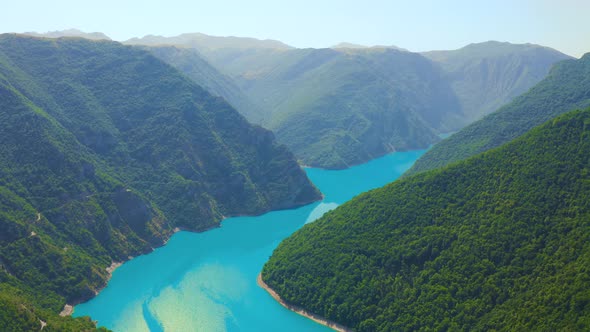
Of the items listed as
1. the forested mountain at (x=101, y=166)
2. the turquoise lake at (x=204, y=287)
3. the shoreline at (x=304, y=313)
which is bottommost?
the turquoise lake at (x=204, y=287)

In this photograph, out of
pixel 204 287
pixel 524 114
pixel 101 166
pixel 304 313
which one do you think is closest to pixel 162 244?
pixel 204 287

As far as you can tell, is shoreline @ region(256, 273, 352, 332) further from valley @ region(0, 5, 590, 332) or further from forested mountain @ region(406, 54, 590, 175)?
forested mountain @ region(406, 54, 590, 175)

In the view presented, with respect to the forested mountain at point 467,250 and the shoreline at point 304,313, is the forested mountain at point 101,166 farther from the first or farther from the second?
the forested mountain at point 467,250

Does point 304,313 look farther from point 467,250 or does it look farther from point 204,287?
point 467,250

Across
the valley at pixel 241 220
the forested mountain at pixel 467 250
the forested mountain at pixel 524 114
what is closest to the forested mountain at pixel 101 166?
the valley at pixel 241 220

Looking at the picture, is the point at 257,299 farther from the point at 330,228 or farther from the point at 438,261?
the point at 438,261

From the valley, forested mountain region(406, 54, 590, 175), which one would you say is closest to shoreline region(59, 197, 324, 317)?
the valley
